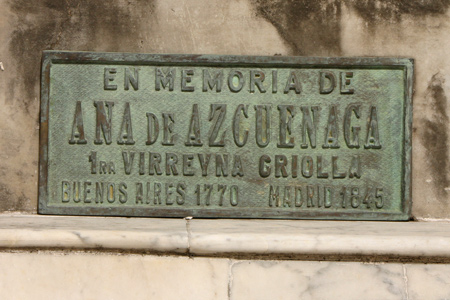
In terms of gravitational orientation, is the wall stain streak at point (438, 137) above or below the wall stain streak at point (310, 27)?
below

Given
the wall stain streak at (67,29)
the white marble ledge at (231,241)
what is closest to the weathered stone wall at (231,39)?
the wall stain streak at (67,29)

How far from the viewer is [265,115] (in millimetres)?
3812

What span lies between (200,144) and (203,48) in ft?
1.99

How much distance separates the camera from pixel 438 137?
151 inches

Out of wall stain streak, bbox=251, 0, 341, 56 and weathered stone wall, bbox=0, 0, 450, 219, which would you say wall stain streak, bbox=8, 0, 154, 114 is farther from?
wall stain streak, bbox=251, 0, 341, 56

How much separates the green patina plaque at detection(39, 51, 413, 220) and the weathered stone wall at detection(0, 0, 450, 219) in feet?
0.30

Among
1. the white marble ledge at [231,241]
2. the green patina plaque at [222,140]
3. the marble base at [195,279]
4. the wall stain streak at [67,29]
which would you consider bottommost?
the marble base at [195,279]

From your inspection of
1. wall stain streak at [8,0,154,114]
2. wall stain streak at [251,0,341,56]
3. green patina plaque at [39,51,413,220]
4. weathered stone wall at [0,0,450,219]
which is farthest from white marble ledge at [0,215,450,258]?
wall stain streak at [251,0,341,56]

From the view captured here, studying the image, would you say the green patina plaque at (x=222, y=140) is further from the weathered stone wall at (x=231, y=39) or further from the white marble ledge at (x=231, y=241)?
the white marble ledge at (x=231, y=241)

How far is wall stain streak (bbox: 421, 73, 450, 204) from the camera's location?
3842 mm

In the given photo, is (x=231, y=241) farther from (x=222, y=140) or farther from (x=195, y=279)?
(x=222, y=140)

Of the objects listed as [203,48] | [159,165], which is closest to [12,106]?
[159,165]

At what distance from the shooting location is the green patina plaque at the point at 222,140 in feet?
12.5

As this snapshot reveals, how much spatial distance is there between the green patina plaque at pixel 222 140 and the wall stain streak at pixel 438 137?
15cm
